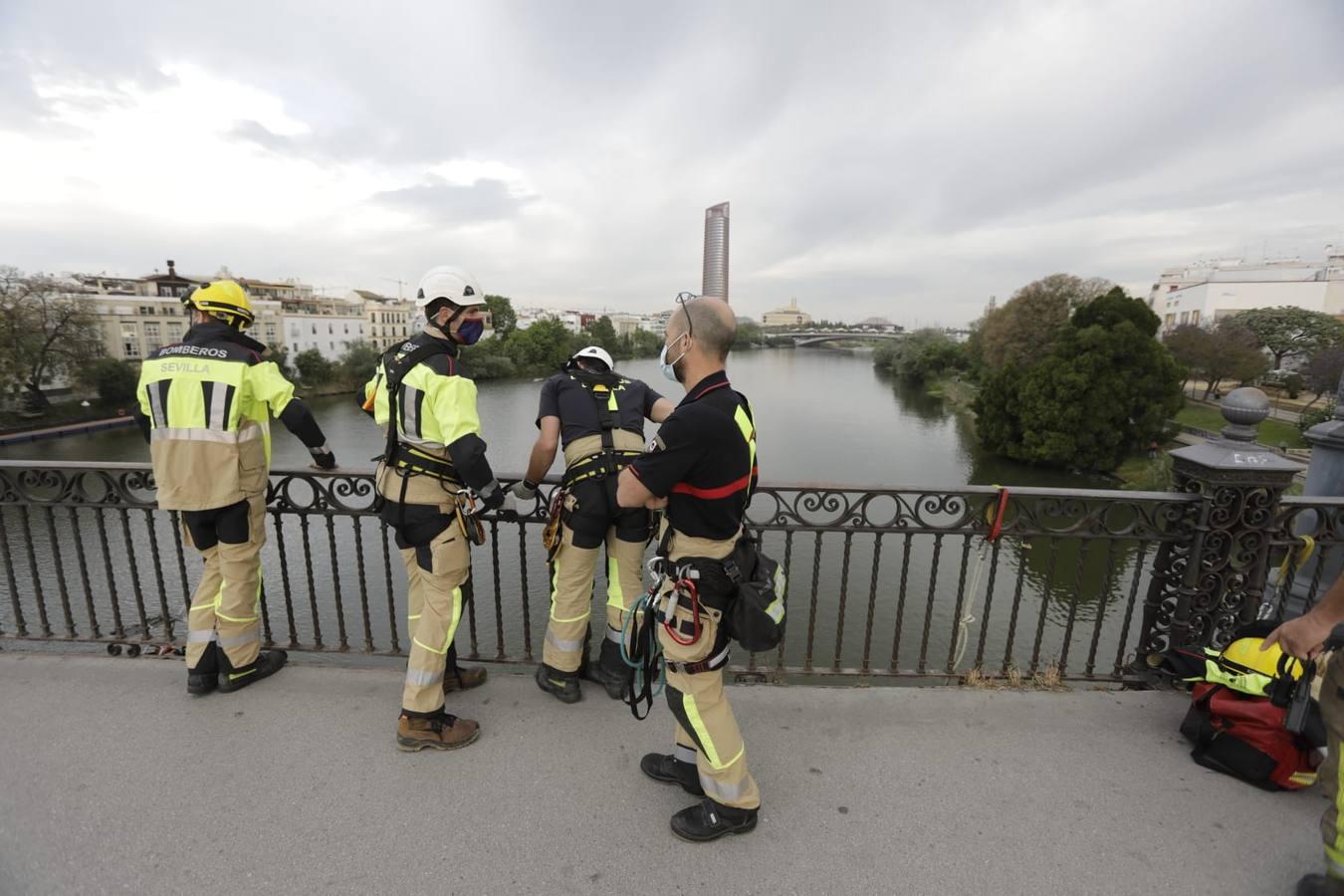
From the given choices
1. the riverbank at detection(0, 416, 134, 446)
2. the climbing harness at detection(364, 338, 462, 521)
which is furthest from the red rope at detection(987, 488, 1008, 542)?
the riverbank at detection(0, 416, 134, 446)

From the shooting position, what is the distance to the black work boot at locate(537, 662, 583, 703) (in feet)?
9.86

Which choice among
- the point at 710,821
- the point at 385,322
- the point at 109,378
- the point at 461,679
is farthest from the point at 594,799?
the point at 385,322

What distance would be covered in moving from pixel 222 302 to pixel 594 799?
265 cm

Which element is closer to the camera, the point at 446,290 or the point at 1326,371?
the point at 446,290

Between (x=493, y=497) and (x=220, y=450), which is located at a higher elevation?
(x=220, y=450)

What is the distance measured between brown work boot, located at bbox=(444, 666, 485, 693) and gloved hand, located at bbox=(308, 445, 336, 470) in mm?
1167

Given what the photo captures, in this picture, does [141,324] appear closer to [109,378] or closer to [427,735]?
[109,378]

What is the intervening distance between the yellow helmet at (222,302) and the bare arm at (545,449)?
1335 millimetres

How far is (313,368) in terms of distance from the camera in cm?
5178

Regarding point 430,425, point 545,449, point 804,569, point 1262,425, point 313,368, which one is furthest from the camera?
point 313,368

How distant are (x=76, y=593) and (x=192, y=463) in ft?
56.8

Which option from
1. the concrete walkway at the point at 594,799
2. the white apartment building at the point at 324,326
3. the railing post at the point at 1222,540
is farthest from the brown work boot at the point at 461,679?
the white apartment building at the point at 324,326

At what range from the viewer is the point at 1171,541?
3.13m

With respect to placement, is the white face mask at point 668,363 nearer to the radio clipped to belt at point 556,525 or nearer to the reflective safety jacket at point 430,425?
the reflective safety jacket at point 430,425
